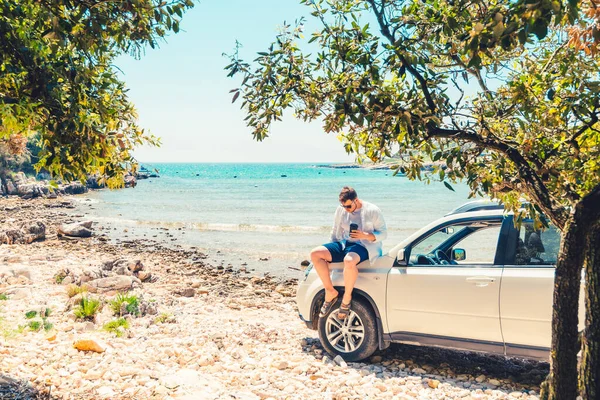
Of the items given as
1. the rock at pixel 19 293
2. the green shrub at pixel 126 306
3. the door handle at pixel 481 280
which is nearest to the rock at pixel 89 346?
the green shrub at pixel 126 306

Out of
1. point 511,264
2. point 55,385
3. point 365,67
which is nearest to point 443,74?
point 365,67

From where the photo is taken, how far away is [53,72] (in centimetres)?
383

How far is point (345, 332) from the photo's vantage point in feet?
21.0

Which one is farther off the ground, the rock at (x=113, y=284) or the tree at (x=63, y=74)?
the tree at (x=63, y=74)

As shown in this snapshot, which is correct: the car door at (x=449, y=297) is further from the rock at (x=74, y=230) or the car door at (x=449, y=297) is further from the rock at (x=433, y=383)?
the rock at (x=74, y=230)

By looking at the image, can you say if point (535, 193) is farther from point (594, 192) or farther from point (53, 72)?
point (53, 72)

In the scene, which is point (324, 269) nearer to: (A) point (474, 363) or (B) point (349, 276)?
(B) point (349, 276)

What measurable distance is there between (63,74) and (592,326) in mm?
4086

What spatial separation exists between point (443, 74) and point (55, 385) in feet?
15.7

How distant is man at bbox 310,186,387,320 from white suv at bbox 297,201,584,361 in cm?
12

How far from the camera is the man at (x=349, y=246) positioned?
249 inches

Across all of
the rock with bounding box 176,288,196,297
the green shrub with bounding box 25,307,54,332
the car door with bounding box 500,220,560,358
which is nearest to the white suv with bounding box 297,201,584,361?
the car door with bounding box 500,220,560,358

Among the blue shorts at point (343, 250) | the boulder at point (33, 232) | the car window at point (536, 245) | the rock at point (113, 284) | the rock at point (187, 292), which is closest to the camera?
the car window at point (536, 245)

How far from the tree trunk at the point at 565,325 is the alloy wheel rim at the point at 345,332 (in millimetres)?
2898
